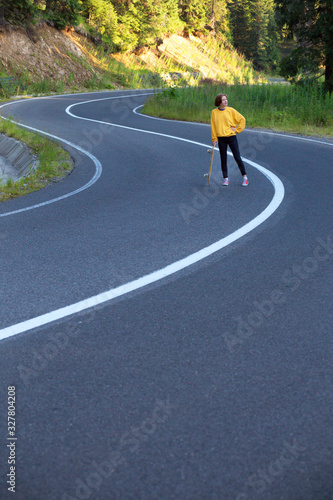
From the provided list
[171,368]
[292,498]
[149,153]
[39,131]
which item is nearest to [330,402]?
[292,498]

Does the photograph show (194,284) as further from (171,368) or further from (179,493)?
(179,493)

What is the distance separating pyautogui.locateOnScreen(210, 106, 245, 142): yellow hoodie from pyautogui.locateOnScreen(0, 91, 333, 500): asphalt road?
152 centimetres

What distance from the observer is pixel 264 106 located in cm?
1953

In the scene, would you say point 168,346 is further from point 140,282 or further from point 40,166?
point 40,166

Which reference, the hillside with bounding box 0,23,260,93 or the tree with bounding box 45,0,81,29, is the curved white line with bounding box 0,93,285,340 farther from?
the tree with bounding box 45,0,81,29

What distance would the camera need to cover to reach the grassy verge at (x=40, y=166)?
9391mm

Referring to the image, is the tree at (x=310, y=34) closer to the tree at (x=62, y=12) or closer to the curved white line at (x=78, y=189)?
the curved white line at (x=78, y=189)

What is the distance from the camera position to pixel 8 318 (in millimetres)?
4262

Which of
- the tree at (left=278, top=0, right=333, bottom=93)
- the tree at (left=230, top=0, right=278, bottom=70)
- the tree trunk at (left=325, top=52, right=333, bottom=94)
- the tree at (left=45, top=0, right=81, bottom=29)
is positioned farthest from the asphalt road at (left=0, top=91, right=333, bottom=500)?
the tree at (left=230, top=0, right=278, bottom=70)

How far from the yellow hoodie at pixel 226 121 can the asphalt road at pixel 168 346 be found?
4.99ft

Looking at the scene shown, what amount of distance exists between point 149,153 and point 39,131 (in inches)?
202

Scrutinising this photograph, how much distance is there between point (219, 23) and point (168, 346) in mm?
77007

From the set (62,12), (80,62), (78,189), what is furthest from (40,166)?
(62,12)

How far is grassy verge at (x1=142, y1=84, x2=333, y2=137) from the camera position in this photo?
17.4 meters
